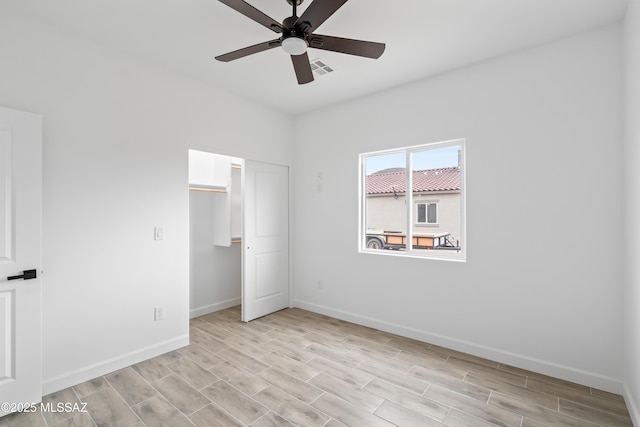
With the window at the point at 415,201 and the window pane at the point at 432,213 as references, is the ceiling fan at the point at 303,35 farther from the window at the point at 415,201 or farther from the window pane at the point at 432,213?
the window pane at the point at 432,213

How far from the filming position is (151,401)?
7.50 ft

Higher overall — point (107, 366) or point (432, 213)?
point (432, 213)

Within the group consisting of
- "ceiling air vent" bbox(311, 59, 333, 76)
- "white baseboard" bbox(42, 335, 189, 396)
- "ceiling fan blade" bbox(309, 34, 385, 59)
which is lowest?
"white baseboard" bbox(42, 335, 189, 396)

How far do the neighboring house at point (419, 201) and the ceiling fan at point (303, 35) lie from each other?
5.41ft

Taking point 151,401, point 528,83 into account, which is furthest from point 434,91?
point 151,401

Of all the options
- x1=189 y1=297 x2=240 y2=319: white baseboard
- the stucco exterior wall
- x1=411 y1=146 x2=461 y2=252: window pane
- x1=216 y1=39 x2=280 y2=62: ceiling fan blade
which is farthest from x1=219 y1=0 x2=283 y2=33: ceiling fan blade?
x1=189 y1=297 x2=240 y2=319: white baseboard

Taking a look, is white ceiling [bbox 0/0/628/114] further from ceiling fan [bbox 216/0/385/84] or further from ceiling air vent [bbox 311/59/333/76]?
ceiling fan [bbox 216/0/385/84]

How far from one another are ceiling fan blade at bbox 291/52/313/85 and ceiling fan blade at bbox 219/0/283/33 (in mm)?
275

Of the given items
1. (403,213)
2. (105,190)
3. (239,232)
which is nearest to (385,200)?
(403,213)

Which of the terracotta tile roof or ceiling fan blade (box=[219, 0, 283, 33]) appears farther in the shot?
the terracotta tile roof

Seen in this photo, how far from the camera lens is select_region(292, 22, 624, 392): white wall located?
2.42 m

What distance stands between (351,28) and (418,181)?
68.1 inches

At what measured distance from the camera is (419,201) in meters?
3.48

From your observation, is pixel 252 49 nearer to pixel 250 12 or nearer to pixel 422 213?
pixel 250 12
